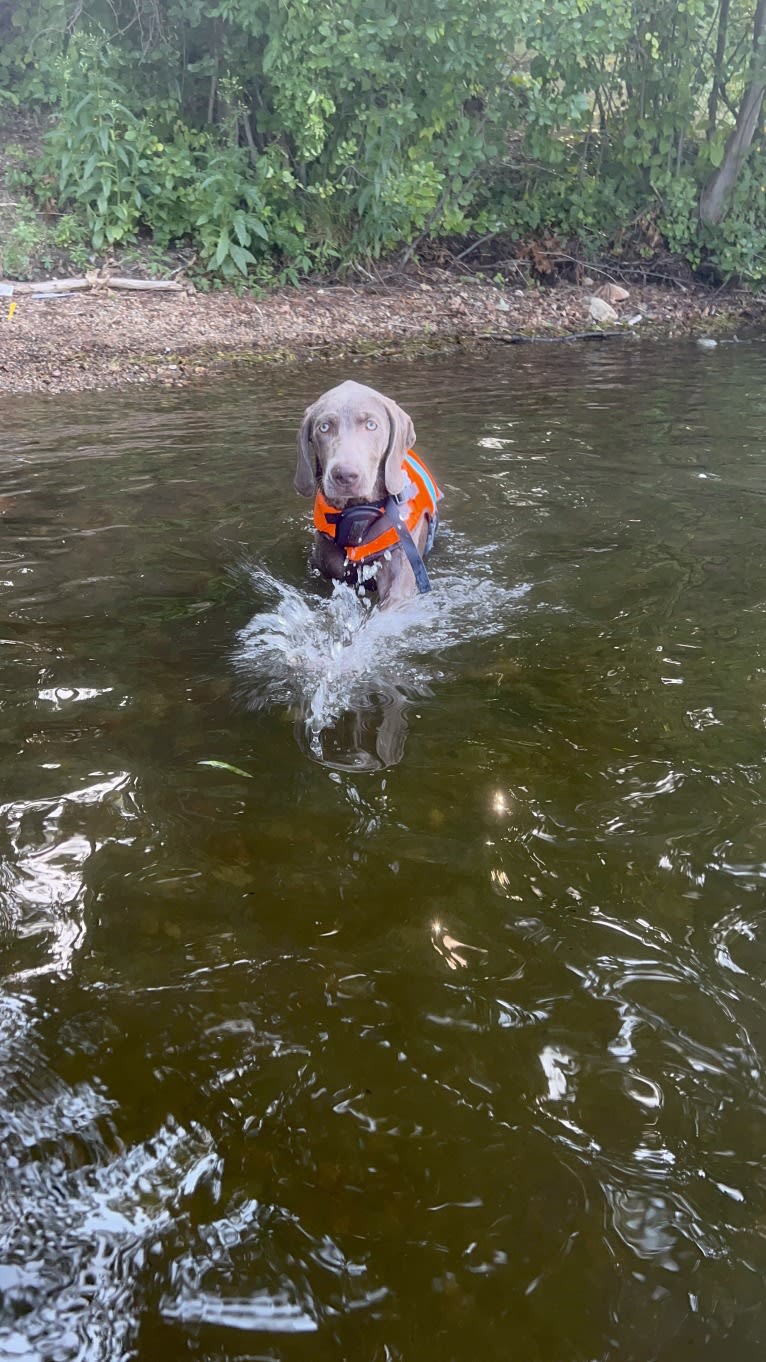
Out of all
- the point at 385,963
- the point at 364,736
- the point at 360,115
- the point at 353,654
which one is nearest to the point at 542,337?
the point at 360,115

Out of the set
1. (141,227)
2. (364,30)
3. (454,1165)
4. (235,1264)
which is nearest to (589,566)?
(454,1165)

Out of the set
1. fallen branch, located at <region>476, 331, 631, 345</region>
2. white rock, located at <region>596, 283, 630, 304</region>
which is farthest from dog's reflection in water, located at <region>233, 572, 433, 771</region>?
white rock, located at <region>596, 283, 630, 304</region>

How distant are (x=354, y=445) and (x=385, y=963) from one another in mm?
2885

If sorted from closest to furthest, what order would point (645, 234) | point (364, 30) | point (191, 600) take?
point (191, 600) → point (364, 30) → point (645, 234)

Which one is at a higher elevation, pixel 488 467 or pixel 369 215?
pixel 369 215

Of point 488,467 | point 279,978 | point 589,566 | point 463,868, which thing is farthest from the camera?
point 488,467

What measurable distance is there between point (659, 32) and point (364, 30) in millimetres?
4881

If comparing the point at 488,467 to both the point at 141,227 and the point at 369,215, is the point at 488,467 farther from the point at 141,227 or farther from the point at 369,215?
the point at 141,227

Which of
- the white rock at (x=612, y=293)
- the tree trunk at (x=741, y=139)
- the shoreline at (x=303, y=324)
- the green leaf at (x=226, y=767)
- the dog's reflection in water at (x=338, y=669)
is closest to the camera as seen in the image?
the green leaf at (x=226, y=767)

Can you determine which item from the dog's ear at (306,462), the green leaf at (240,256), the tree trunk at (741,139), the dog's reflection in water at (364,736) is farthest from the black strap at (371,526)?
the tree trunk at (741,139)

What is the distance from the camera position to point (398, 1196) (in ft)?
5.84

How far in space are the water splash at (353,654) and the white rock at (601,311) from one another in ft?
31.9

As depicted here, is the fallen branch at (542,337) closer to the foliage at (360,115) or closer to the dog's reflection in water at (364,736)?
the foliage at (360,115)

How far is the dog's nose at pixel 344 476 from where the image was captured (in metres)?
4.43
